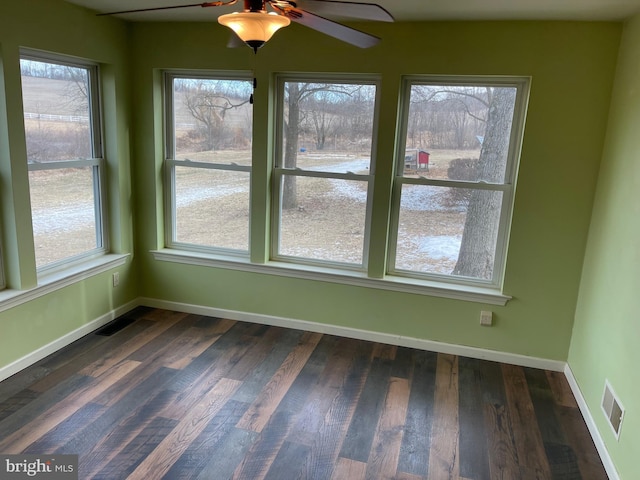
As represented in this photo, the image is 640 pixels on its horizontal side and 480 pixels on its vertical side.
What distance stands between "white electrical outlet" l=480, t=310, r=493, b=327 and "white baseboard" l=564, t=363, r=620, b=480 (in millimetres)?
583

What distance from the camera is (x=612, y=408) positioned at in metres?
2.35

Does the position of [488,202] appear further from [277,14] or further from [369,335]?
[277,14]

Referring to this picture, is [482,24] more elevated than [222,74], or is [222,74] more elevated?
[482,24]

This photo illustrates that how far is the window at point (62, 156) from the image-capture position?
9.79ft

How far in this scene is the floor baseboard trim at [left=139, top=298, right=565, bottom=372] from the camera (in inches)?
131

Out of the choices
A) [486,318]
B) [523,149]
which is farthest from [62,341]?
[523,149]

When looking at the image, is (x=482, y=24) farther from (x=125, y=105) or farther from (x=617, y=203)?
(x=125, y=105)

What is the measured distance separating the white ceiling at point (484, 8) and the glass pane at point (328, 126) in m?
0.63

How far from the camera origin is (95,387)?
111 inches

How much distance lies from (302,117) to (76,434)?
252cm

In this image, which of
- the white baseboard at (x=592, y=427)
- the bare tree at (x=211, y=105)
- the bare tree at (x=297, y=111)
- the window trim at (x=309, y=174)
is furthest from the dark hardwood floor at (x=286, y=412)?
the bare tree at (x=211, y=105)

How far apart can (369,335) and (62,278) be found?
2277 millimetres

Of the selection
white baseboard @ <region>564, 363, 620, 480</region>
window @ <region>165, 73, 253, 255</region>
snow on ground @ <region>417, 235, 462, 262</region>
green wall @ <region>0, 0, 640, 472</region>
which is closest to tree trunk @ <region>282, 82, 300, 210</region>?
green wall @ <region>0, 0, 640, 472</region>

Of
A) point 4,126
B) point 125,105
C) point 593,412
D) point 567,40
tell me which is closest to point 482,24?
point 567,40
